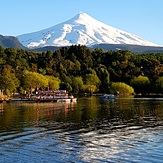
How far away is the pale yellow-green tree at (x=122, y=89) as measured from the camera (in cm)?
9715

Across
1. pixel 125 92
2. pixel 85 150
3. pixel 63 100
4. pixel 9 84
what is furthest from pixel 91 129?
pixel 125 92

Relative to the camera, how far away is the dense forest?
90062 millimetres

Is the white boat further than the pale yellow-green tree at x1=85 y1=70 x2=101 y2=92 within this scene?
No

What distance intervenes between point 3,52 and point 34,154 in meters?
84.9

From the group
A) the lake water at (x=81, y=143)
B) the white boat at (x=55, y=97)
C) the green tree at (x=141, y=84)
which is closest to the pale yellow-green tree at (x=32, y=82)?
the white boat at (x=55, y=97)

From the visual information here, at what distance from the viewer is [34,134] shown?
23422 millimetres

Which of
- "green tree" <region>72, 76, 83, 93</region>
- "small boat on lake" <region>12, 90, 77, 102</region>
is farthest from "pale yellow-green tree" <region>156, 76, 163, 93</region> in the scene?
"small boat on lake" <region>12, 90, 77, 102</region>

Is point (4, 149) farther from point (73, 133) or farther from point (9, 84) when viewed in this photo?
point (9, 84)

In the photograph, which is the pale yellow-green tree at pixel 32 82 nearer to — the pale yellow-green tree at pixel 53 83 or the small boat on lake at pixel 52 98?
the pale yellow-green tree at pixel 53 83

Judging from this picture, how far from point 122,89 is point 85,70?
17.1 metres

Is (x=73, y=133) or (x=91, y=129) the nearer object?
(x=73, y=133)

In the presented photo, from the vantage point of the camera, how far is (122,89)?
9762 cm

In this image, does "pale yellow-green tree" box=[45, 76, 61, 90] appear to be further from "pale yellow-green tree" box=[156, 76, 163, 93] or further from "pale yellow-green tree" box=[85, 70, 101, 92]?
"pale yellow-green tree" box=[156, 76, 163, 93]

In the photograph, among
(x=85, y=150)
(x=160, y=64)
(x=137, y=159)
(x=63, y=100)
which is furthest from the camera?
(x=160, y=64)
